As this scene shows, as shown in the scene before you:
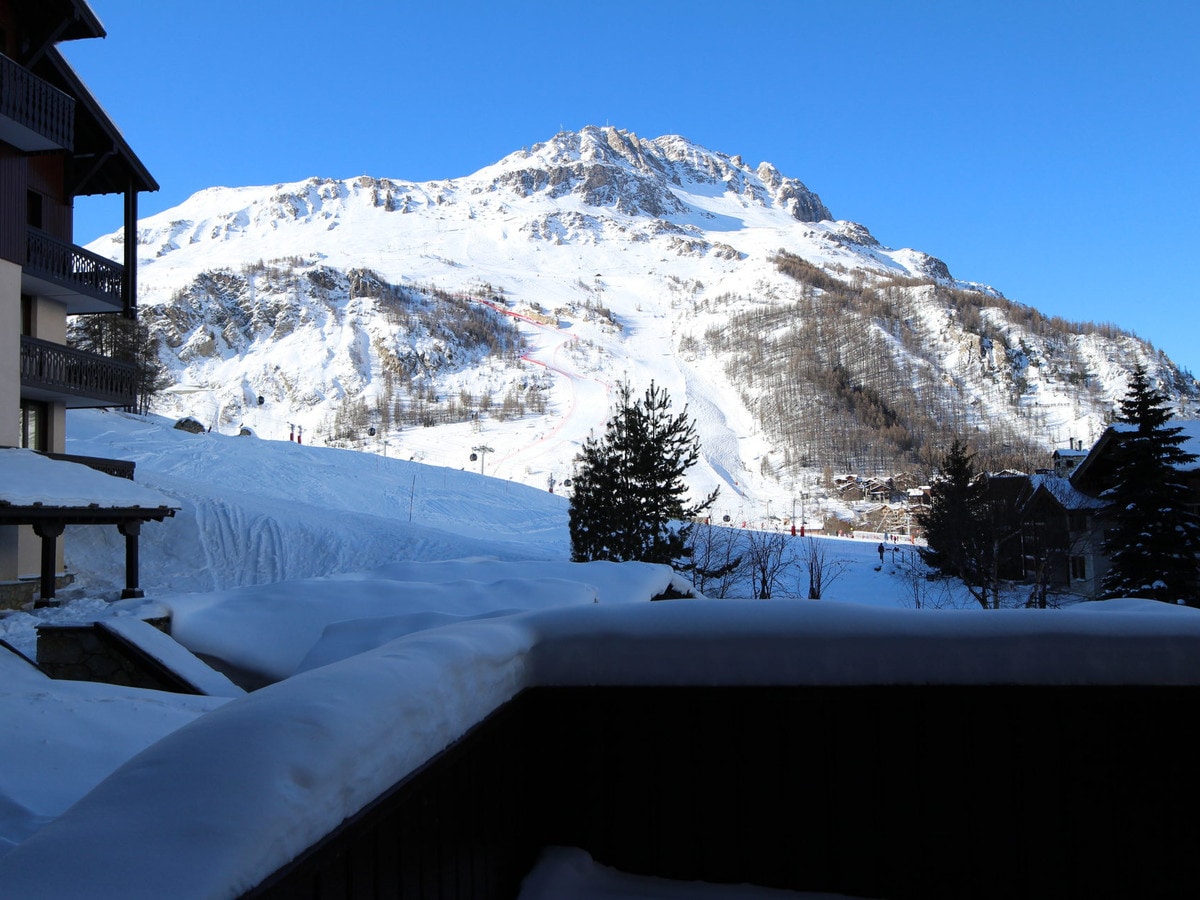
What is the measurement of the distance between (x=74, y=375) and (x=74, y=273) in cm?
227

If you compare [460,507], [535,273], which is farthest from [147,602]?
[535,273]

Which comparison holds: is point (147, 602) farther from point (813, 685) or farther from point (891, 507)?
point (891, 507)

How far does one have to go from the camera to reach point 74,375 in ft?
59.0

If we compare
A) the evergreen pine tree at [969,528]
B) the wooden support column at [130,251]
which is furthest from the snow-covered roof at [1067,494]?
the wooden support column at [130,251]

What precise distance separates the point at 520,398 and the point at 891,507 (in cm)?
4572

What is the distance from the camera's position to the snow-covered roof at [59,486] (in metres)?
13.4

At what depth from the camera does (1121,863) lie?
274 centimetres

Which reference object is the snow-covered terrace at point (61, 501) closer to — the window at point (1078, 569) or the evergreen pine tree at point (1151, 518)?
the evergreen pine tree at point (1151, 518)

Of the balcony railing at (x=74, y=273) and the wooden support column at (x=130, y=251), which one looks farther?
the wooden support column at (x=130, y=251)

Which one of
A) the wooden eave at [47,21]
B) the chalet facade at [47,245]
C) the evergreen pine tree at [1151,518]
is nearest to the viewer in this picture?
the chalet facade at [47,245]

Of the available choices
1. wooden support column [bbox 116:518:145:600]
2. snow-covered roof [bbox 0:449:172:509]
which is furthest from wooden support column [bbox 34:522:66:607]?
wooden support column [bbox 116:518:145:600]

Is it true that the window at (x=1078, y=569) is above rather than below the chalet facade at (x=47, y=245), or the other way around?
below

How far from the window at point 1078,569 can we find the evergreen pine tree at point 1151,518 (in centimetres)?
1036

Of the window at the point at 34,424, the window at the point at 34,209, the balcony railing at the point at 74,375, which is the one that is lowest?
the window at the point at 34,424
